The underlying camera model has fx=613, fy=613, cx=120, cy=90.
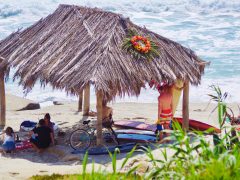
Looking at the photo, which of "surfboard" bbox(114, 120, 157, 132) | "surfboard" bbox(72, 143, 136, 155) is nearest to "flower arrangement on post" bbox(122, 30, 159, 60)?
"surfboard" bbox(114, 120, 157, 132)

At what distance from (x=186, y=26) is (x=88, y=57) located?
23999 millimetres

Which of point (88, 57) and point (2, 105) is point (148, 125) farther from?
point (2, 105)

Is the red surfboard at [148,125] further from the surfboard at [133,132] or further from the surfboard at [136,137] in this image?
the surfboard at [136,137]

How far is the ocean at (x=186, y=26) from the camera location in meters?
20.7

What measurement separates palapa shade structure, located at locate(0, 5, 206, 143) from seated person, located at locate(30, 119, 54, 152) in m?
0.78

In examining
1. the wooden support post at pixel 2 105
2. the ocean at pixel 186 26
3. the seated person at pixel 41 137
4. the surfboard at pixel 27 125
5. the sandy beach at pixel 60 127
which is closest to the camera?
the sandy beach at pixel 60 127

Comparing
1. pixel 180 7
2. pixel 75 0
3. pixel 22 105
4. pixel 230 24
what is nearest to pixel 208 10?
pixel 180 7

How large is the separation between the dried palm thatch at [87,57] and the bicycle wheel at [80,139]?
79 cm

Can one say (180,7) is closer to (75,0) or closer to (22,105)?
(75,0)

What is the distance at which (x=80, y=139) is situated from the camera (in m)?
11.1

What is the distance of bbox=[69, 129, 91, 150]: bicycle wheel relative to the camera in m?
11.0

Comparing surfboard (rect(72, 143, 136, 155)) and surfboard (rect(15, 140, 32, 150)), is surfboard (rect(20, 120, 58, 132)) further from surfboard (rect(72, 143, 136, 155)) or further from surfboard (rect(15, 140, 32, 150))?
surfboard (rect(72, 143, 136, 155))

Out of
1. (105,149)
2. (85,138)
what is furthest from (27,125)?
(105,149)

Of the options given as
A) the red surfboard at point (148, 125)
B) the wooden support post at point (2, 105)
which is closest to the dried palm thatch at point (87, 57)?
the wooden support post at point (2, 105)
